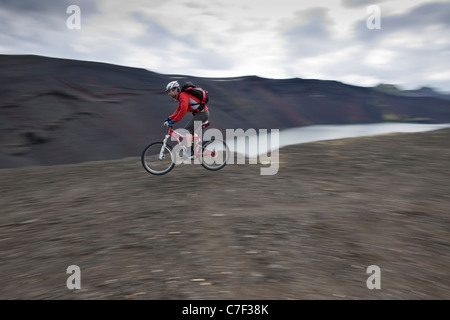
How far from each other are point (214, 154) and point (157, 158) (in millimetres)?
1591

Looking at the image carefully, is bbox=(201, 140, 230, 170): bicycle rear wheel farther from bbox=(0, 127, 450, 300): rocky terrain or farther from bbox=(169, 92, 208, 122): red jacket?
bbox=(169, 92, 208, 122): red jacket

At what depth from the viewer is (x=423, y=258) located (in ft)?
11.0

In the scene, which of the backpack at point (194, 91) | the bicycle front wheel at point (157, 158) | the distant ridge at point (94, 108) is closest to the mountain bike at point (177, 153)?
the bicycle front wheel at point (157, 158)

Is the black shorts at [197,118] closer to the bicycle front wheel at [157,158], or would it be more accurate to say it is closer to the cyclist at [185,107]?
the cyclist at [185,107]

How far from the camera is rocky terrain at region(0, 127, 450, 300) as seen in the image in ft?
9.36

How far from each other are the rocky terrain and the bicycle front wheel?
0.32 metres

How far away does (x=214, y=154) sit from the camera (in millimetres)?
7797

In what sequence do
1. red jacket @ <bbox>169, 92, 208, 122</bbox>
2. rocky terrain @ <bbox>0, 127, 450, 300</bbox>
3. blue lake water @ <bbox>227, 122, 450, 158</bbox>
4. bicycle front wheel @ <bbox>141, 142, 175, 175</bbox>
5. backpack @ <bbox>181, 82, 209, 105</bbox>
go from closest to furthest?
rocky terrain @ <bbox>0, 127, 450, 300</bbox>
red jacket @ <bbox>169, 92, 208, 122</bbox>
backpack @ <bbox>181, 82, 209, 105</bbox>
bicycle front wheel @ <bbox>141, 142, 175, 175</bbox>
blue lake water @ <bbox>227, 122, 450, 158</bbox>

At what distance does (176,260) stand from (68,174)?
6.67m

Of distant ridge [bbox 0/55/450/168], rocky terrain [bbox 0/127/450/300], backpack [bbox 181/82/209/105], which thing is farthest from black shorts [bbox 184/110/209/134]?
distant ridge [bbox 0/55/450/168]

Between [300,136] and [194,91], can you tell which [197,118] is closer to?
[194,91]

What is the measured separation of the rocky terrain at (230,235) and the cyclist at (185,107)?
1360 millimetres
